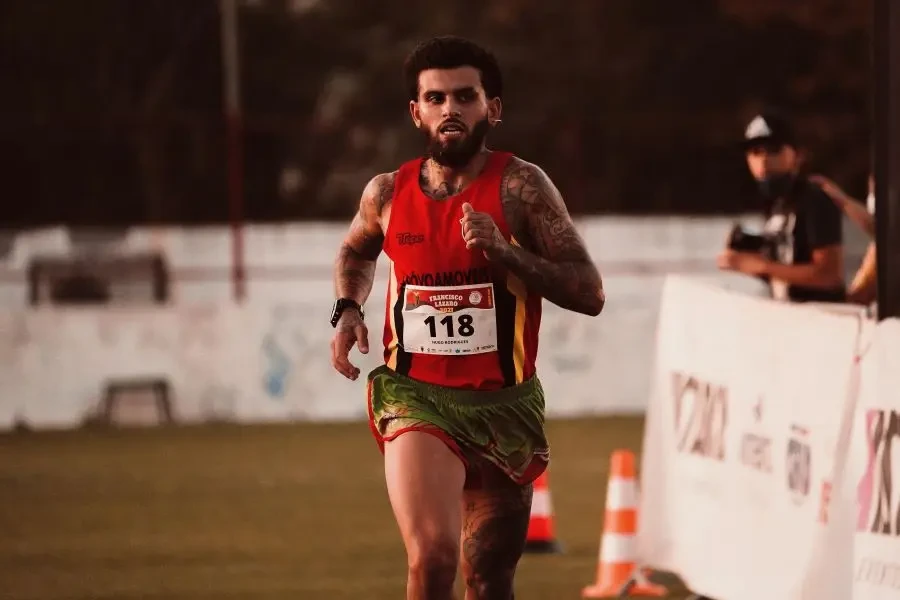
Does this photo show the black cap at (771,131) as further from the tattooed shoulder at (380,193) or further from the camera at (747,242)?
the tattooed shoulder at (380,193)

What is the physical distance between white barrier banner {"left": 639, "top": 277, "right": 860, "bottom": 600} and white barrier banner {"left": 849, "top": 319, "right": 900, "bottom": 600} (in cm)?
17

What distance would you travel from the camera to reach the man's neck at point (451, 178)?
6336 millimetres

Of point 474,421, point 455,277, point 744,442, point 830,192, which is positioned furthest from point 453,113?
point 830,192

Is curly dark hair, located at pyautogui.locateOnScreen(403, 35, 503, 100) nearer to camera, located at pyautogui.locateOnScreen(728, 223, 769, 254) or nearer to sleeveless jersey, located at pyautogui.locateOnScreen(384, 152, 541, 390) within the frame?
sleeveless jersey, located at pyautogui.locateOnScreen(384, 152, 541, 390)

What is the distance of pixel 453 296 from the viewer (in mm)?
6297

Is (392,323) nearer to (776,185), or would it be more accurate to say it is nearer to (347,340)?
(347,340)

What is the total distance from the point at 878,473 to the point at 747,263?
271cm

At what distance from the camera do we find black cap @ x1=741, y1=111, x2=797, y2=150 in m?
9.86

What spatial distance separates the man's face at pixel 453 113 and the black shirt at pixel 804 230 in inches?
140

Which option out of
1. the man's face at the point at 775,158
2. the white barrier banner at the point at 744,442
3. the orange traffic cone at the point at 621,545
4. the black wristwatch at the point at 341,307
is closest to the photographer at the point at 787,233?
the man's face at the point at 775,158

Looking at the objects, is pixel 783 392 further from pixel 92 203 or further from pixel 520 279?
pixel 92 203

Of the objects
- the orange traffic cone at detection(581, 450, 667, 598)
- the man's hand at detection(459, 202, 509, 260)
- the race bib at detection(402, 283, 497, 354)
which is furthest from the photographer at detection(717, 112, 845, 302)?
the man's hand at detection(459, 202, 509, 260)

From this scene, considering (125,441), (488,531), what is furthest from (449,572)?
(125,441)

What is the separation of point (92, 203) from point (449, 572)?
20.2m
